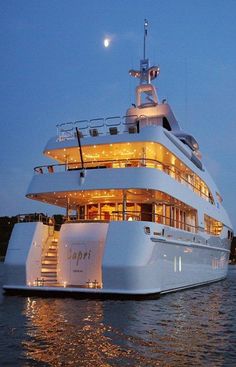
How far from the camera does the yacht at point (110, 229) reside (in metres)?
16.4

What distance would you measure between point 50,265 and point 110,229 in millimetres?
3398

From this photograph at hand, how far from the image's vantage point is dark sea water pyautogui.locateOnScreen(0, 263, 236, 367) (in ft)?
27.2

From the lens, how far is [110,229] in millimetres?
16734

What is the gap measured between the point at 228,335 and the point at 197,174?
54.8 feet

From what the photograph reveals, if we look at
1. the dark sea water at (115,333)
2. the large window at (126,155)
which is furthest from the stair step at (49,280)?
the large window at (126,155)

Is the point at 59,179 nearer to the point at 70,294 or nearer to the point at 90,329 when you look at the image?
the point at 70,294

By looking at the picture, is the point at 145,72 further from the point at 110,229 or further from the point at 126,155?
the point at 110,229

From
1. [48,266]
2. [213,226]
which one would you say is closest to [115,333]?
[48,266]

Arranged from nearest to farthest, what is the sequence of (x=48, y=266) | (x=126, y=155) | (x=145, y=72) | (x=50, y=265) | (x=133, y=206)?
(x=48, y=266) < (x=50, y=265) < (x=126, y=155) < (x=133, y=206) < (x=145, y=72)

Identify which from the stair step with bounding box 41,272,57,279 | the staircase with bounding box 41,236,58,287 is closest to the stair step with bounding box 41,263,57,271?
→ the staircase with bounding box 41,236,58,287

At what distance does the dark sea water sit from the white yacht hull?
80 centimetres

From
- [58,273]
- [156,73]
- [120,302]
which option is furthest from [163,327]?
[156,73]

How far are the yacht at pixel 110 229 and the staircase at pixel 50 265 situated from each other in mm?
37

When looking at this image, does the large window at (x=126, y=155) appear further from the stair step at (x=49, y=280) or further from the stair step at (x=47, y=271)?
the stair step at (x=49, y=280)
